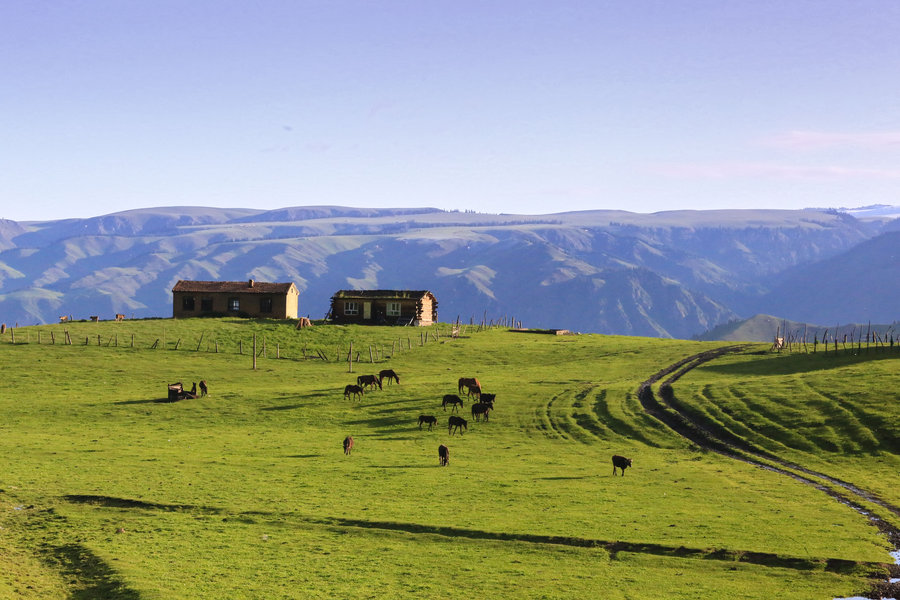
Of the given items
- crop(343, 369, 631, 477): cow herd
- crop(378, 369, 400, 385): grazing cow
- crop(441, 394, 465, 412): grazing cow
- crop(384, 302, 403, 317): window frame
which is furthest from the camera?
crop(384, 302, 403, 317): window frame

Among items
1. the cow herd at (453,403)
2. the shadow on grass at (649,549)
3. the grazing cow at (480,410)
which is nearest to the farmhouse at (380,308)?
the cow herd at (453,403)

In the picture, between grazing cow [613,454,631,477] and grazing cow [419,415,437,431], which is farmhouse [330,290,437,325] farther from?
grazing cow [613,454,631,477]

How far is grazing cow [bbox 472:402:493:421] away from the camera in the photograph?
6769 cm

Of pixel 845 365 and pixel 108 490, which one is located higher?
pixel 845 365

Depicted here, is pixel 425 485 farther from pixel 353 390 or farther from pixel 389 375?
pixel 389 375

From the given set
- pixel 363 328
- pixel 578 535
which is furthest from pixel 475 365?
pixel 578 535

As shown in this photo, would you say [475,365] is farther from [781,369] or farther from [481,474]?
[481,474]

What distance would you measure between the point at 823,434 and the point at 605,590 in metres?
35.7

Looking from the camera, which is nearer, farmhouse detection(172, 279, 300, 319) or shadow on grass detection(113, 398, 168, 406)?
shadow on grass detection(113, 398, 168, 406)

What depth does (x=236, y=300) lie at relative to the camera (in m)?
133

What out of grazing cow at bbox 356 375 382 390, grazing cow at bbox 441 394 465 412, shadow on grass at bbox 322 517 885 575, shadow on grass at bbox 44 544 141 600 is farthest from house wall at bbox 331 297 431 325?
shadow on grass at bbox 44 544 141 600

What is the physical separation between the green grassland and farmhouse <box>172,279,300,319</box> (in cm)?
3800

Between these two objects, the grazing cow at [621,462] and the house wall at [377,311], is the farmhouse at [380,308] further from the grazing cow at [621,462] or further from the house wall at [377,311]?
the grazing cow at [621,462]

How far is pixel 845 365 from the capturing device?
268 feet
